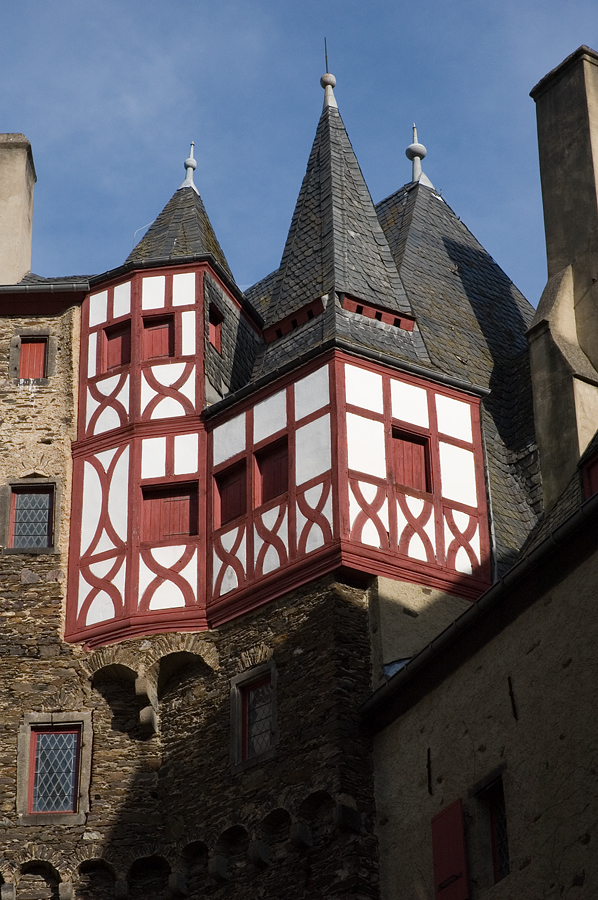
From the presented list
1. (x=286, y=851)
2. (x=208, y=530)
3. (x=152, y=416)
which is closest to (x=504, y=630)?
(x=286, y=851)

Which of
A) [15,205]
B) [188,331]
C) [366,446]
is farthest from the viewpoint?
[15,205]

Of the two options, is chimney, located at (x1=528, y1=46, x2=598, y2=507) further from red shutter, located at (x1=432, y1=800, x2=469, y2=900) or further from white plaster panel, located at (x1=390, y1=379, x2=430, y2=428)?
red shutter, located at (x1=432, y1=800, x2=469, y2=900)

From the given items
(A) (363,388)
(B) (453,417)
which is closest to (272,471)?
(A) (363,388)

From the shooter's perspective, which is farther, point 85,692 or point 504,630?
point 85,692

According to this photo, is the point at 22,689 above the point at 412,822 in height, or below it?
above

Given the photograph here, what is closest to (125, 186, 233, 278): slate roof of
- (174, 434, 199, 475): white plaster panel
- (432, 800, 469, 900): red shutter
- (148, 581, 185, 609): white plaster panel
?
(174, 434, 199, 475): white plaster panel

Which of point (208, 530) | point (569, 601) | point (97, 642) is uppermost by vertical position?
point (208, 530)

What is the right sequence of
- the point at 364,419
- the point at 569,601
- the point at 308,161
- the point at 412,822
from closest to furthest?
the point at 569,601 < the point at 412,822 < the point at 364,419 < the point at 308,161

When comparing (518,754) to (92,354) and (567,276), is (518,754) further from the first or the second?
(92,354)

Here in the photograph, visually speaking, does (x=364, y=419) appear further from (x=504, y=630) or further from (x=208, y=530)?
(x=504, y=630)

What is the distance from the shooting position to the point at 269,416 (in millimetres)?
24156

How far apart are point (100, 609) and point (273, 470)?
3060mm

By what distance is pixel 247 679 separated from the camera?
22.3 m

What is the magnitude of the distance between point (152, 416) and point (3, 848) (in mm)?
6594
